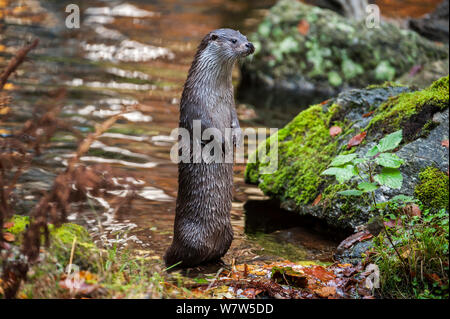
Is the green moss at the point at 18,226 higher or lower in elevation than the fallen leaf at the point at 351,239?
higher

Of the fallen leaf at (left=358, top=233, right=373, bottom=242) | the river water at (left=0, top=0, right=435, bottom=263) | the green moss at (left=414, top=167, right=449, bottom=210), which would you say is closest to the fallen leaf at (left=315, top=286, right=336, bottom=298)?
the fallen leaf at (left=358, top=233, right=373, bottom=242)

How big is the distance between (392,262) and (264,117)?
300 inches

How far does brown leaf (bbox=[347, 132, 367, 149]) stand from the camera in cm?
666

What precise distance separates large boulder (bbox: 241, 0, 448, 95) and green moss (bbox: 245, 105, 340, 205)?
636 centimetres

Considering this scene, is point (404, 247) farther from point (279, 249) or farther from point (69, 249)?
point (69, 249)

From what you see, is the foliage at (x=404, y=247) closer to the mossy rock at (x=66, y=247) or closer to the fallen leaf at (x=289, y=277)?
the fallen leaf at (x=289, y=277)

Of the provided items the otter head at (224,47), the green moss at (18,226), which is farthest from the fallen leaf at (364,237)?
the green moss at (18,226)

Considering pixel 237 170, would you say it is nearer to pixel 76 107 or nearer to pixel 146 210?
pixel 146 210

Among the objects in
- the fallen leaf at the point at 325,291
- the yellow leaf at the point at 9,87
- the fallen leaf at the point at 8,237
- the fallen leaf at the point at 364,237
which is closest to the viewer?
the fallen leaf at the point at 8,237

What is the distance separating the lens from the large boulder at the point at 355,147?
595 centimetres

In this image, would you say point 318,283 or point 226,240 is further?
point 226,240

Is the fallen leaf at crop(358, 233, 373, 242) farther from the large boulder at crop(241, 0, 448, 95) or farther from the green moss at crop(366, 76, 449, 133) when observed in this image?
the large boulder at crop(241, 0, 448, 95)
